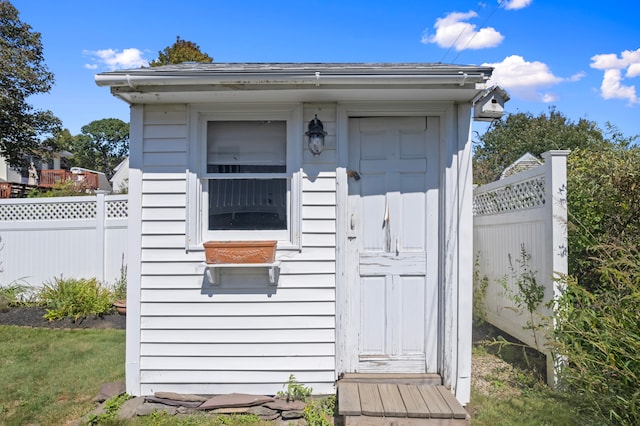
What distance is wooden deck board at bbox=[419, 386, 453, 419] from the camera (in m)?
2.76

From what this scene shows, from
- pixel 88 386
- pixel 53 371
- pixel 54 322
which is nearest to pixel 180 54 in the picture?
pixel 54 322

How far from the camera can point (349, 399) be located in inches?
116

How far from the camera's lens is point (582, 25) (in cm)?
833

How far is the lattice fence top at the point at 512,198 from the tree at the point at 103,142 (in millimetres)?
55154

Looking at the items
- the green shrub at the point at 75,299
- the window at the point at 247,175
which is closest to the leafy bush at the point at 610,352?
the window at the point at 247,175

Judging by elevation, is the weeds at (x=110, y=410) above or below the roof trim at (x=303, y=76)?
below

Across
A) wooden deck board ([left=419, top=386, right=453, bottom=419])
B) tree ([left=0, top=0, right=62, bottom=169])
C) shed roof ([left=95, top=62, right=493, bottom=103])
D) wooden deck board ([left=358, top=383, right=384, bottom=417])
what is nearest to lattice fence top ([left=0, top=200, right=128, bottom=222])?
shed roof ([left=95, top=62, right=493, bottom=103])

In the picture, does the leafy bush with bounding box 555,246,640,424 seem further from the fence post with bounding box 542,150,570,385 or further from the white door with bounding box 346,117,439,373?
the white door with bounding box 346,117,439,373

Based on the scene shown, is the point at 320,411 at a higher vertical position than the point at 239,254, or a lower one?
lower

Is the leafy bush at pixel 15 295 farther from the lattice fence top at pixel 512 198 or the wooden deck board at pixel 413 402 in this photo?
the lattice fence top at pixel 512 198

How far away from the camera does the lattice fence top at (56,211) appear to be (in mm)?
7371

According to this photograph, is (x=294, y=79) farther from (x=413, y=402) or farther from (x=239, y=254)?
(x=413, y=402)

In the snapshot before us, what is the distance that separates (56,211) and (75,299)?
6.20ft

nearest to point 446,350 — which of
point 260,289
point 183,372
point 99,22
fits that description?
point 260,289
